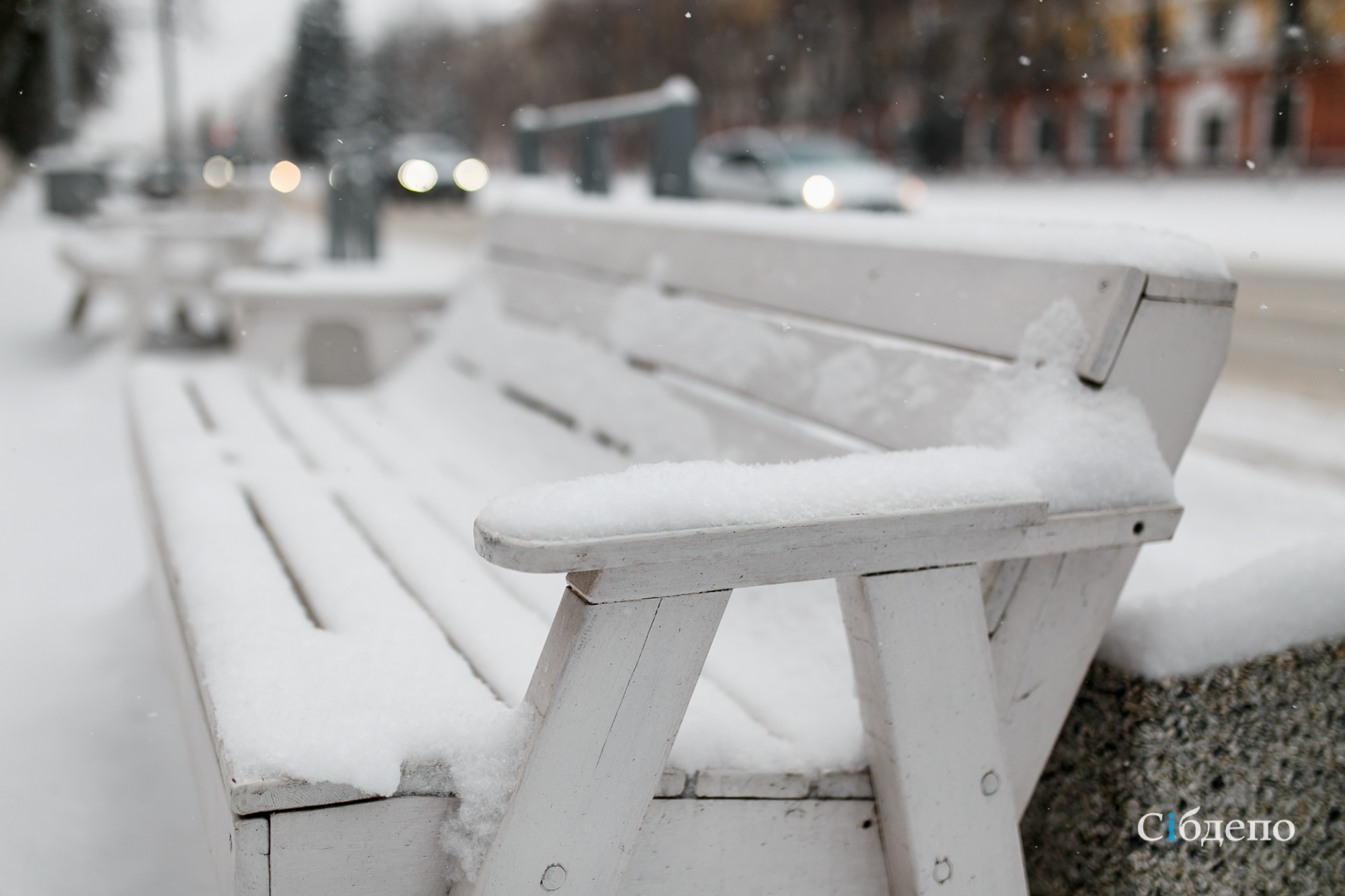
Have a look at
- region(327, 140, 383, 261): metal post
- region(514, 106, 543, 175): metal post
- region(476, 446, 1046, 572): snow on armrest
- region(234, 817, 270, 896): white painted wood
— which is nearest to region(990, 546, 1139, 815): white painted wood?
region(476, 446, 1046, 572): snow on armrest

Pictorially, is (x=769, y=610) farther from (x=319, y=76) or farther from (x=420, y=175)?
(x=319, y=76)

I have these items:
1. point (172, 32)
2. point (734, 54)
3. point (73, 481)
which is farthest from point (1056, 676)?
point (734, 54)

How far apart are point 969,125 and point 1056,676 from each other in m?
37.4

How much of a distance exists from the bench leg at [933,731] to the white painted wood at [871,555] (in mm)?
38

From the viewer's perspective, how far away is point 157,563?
2115 mm

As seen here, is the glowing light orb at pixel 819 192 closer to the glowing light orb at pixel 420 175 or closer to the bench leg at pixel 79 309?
the bench leg at pixel 79 309

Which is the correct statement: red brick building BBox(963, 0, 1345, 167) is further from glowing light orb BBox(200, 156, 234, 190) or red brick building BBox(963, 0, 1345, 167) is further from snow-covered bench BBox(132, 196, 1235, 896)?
snow-covered bench BBox(132, 196, 1235, 896)

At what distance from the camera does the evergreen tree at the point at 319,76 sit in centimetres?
3700

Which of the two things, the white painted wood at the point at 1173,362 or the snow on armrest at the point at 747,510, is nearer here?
the snow on armrest at the point at 747,510

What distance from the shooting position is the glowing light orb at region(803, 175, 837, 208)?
13.0 m

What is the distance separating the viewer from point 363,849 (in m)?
1.13

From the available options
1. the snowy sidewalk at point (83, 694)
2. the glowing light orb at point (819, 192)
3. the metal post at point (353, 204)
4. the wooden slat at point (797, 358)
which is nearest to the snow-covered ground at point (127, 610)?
the snowy sidewalk at point (83, 694)

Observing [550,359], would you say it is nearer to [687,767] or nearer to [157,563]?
[157,563]

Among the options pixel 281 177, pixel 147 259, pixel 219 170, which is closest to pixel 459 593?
pixel 147 259
